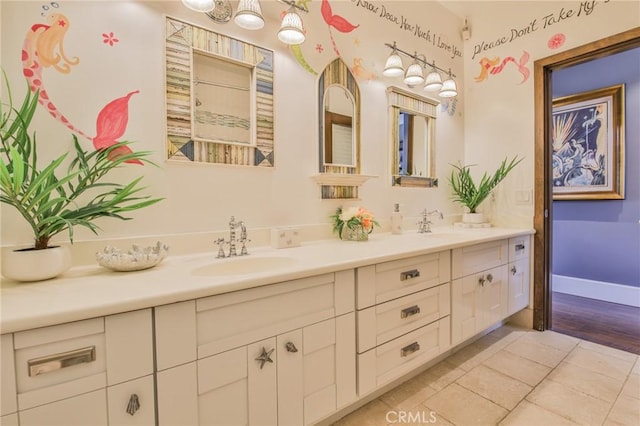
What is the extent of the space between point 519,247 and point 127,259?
240 cm

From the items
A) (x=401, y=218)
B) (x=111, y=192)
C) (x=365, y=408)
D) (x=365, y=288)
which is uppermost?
(x=111, y=192)

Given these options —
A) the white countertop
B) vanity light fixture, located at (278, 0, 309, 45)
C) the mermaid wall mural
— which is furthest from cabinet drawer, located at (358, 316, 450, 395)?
vanity light fixture, located at (278, 0, 309, 45)

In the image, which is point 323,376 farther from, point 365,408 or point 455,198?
point 455,198

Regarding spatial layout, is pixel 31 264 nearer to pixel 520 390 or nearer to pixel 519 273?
pixel 520 390

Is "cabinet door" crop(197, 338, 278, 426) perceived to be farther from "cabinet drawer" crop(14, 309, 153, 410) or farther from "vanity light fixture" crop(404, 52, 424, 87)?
"vanity light fixture" crop(404, 52, 424, 87)

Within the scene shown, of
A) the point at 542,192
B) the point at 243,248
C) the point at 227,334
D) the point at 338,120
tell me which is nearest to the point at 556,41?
the point at 542,192

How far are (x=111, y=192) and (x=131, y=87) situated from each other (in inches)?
17.3

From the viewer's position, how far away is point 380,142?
81.4 inches

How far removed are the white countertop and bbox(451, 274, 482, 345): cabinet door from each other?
1.28ft

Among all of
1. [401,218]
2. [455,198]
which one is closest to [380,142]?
[401,218]

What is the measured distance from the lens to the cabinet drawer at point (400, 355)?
128 cm

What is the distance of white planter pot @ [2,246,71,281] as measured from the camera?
0.89 m

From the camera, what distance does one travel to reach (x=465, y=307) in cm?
175

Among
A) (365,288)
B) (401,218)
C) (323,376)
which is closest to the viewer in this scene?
(323,376)
